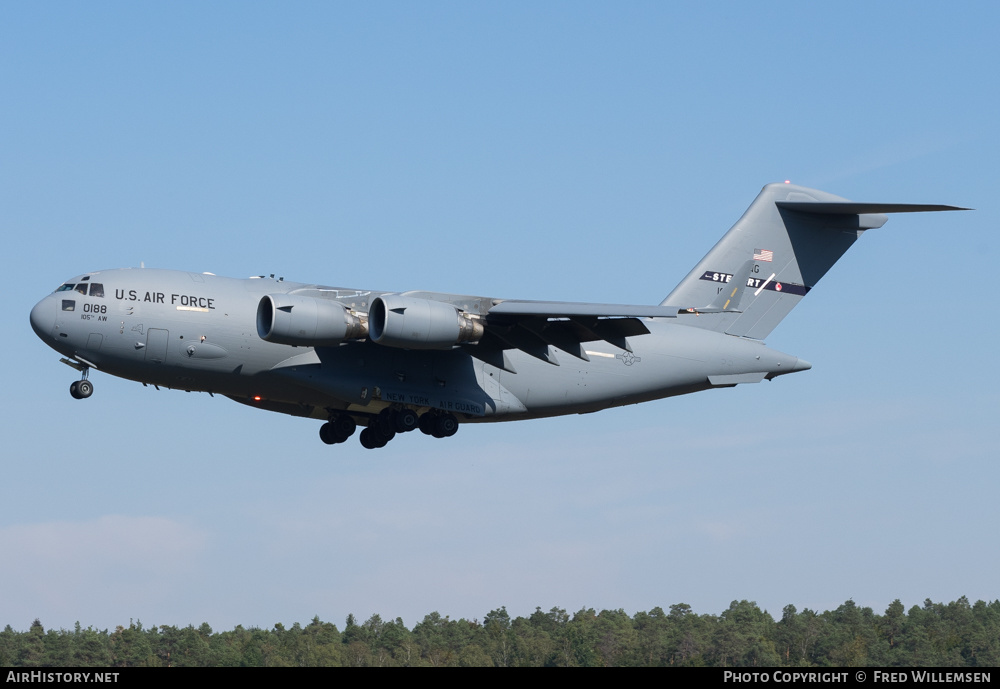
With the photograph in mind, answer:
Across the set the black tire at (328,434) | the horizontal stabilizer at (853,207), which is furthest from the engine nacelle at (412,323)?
the horizontal stabilizer at (853,207)

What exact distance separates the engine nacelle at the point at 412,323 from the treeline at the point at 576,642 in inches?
Answer: 263

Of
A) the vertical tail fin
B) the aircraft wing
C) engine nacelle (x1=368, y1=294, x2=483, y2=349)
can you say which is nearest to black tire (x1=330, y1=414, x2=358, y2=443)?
the aircraft wing

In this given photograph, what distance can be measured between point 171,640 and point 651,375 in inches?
774

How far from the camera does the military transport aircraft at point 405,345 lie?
17844 mm

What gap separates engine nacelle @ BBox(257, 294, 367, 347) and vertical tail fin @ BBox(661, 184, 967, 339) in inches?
257

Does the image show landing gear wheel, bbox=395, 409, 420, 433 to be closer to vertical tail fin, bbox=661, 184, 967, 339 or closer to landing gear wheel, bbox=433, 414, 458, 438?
landing gear wheel, bbox=433, 414, 458, 438

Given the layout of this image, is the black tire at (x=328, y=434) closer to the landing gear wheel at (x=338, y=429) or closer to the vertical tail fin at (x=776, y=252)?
the landing gear wheel at (x=338, y=429)

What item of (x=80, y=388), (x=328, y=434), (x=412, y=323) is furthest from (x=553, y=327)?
(x=80, y=388)

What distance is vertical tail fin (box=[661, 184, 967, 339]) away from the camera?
2250 cm

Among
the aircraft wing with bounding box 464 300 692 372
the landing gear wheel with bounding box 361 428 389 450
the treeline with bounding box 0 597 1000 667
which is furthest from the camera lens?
the treeline with bounding box 0 597 1000 667

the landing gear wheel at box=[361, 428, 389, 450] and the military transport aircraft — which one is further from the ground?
the military transport aircraft
